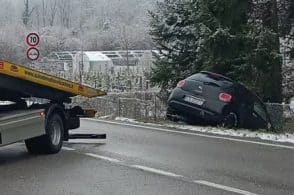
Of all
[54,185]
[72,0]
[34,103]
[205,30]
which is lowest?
[54,185]

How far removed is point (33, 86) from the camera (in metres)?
11.7

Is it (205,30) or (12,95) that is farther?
(205,30)

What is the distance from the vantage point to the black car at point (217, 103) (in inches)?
626

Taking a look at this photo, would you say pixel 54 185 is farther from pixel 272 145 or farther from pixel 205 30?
pixel 205 30

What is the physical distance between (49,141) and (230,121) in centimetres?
596

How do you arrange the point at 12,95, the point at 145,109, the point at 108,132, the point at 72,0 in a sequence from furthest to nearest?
the point at 72,0, the point at 145,109, the point at 108,132, the point at 12,95

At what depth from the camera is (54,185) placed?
338 inches

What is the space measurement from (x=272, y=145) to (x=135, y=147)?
2.76m

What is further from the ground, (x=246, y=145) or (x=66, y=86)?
(x=66, y=86)

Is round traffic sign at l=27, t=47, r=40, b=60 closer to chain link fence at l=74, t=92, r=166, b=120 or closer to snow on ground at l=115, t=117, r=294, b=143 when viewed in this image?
chain link fence at l=74, t=92, r=166, b=120

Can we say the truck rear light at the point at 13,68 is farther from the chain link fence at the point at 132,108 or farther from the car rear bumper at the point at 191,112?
the chain link fence at the point at 132,108

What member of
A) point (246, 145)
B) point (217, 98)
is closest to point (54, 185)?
point (246, 145)

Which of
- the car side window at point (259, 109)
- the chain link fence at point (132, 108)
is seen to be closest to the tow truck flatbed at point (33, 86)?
the car side window at point (259, 109)

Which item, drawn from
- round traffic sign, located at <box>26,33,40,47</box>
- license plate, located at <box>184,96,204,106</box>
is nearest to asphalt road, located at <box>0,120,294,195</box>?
license plate, located at <box>184,96,204,106</box>
